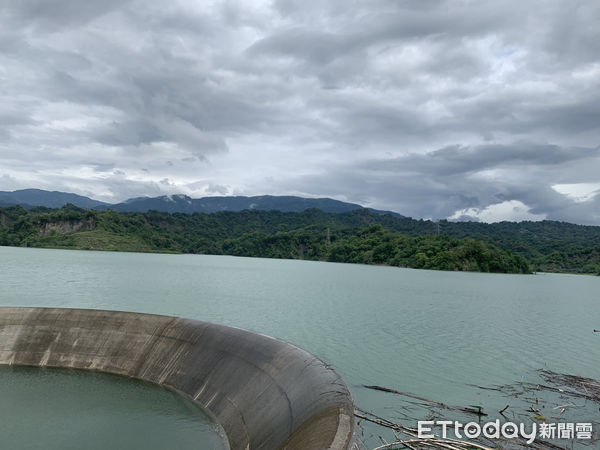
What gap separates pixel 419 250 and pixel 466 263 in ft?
40.3

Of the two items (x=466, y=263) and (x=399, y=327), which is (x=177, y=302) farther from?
(x=466, y=263)

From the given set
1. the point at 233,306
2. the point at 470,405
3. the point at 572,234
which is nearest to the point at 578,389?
the point at 470,405

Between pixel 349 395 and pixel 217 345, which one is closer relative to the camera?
pixel 349 395

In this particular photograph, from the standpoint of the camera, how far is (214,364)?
12367 mm

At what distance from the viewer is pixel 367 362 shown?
17.7 m
